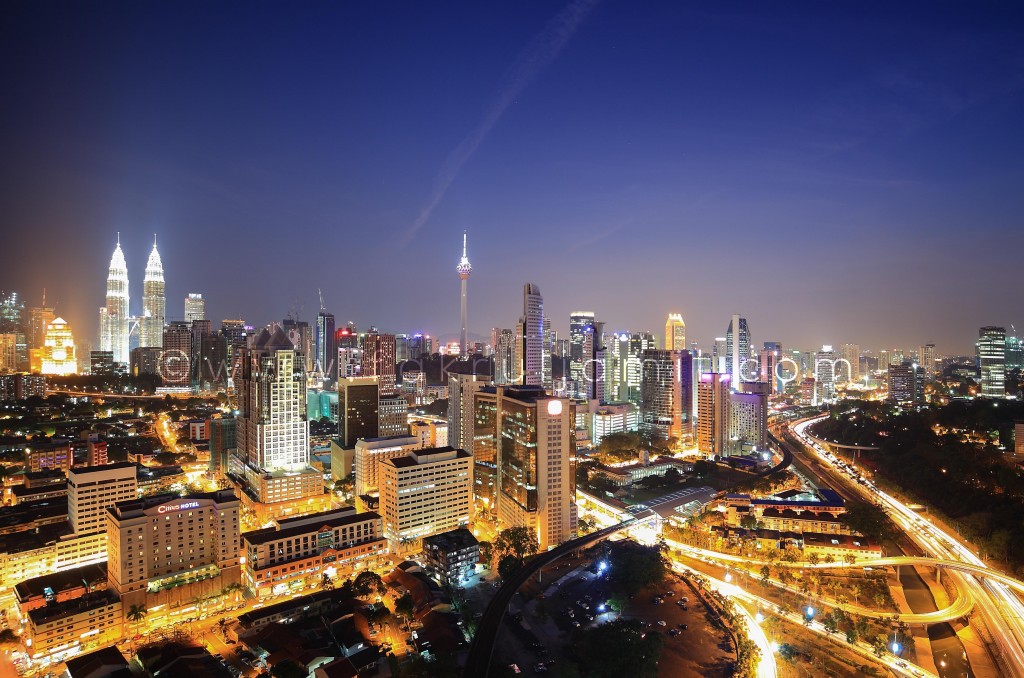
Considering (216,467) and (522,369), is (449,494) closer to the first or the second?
(216,467)

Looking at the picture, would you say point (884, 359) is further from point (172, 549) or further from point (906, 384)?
point (172, 549)

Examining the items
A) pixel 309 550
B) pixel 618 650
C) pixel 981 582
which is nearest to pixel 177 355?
pixel 309 550

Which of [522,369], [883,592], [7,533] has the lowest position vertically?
[883,592]

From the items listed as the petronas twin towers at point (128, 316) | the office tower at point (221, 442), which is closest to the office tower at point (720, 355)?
the office tower at point (221, 442)

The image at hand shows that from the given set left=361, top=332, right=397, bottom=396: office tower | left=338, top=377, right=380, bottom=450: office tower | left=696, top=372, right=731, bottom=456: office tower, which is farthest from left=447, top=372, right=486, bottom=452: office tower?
left=361, top=332, right=397, bottom=396: office tower

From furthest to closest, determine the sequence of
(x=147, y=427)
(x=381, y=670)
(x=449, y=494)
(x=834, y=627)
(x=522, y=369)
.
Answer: (x=522, y=369)
(x=147, y=427)
(x=449, y=494)
(x=834, y=627)
(x=381, y=670)

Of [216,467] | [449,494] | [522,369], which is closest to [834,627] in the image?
[449,494]

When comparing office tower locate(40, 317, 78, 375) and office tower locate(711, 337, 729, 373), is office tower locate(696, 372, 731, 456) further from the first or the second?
office tower locate(40, 317, 78, 375)
